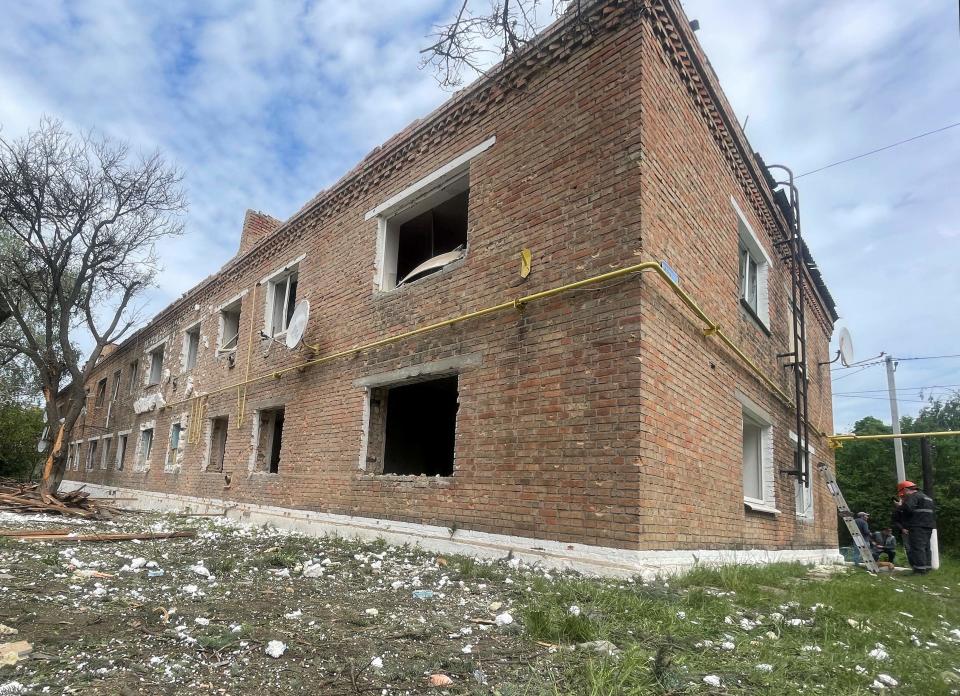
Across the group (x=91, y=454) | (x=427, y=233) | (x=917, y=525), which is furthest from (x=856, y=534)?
(x=91, y=454)

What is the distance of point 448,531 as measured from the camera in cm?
654

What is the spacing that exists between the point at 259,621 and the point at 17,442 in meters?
35.8

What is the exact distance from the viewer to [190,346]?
53.6 ft

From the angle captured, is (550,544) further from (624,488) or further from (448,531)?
(448,531)

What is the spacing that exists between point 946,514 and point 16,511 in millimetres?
27805

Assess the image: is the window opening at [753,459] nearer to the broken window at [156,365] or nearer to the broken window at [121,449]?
the broken window at [156,365]

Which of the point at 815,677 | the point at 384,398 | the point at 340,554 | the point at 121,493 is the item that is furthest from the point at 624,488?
the point at 121,493

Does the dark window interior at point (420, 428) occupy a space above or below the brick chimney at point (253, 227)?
below

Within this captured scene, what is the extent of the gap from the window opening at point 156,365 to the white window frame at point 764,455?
17255 mm

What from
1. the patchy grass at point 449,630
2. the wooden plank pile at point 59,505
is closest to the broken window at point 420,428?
the patchy grass at point 449,630

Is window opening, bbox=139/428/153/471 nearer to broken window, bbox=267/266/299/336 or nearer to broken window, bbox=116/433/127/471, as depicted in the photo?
broken window, bbox=116/433/127/471

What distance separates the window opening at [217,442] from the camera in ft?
43.3

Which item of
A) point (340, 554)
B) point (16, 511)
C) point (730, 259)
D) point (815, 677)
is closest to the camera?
point (815, 677)

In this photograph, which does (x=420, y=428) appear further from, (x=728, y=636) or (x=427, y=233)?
(x=728, y=636)
